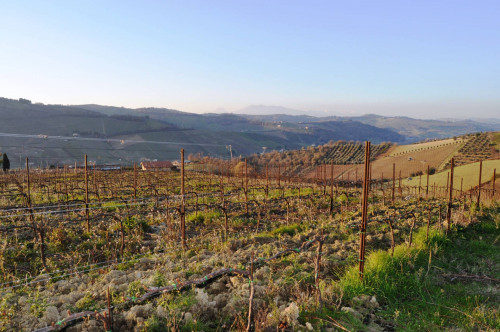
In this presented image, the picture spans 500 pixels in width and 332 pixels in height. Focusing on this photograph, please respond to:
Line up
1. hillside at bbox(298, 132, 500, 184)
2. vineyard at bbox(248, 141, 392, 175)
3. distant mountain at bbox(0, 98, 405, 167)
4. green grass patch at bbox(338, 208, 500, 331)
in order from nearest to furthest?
green grass patch at bbox(338, 208, 500, 331) < hillside at bbox(298, 132, 500, 184) < vineyard at bbox(248, 141, 392, 175) < distant mountain at bbox(0, 98, 405, 167)

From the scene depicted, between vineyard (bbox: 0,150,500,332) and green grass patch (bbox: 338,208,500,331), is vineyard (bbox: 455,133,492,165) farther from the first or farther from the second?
vineyard (bbox: 0,150,500,332)

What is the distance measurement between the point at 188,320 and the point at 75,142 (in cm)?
8517

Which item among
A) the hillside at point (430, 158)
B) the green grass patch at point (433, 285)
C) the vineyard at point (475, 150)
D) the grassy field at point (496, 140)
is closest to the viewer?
the green grass patch at point (433, 285)

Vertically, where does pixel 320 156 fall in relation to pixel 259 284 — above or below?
below

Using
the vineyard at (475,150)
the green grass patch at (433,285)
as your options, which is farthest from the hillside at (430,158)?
the green grass patch at (433,285)

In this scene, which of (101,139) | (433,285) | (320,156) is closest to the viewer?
(433,285)

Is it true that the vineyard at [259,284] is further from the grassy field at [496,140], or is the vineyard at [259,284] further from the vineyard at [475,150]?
the grassy field at [496,140]

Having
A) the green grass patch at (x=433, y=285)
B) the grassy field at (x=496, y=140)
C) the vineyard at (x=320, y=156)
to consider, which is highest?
the grassy field at (x=496, y=140)

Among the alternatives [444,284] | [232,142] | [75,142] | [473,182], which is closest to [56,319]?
[444,284]

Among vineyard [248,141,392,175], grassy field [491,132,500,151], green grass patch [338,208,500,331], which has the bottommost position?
vineyard [248,141,392,175]

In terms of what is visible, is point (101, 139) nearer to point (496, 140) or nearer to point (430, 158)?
point (430, 158)

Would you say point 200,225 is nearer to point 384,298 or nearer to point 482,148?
point 384,298

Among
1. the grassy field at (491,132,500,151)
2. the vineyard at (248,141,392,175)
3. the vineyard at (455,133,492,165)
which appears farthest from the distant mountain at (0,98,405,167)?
the grassy field at (491,132,500,151)

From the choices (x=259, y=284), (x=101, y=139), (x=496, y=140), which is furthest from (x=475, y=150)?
(x=101, y=139)
